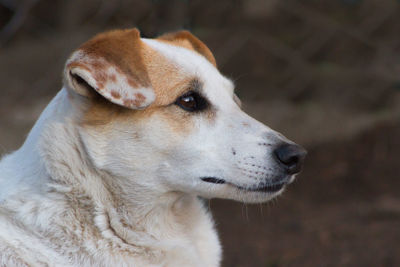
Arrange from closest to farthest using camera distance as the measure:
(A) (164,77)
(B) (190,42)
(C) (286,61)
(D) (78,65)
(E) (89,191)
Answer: (D) (78,65), (E) (89,191), (A) (164,77), (B) (190,42), (C) (286,61)

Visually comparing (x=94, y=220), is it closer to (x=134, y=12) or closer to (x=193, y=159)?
(x=193, y=159)

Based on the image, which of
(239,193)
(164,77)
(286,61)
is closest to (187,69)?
(164,77)

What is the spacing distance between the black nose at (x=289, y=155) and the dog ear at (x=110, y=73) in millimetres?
628

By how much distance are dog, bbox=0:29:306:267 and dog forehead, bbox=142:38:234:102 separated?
0.07 metres

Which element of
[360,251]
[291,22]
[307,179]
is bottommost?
[307,179]

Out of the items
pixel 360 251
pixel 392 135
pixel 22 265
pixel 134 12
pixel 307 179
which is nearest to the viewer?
pixel 22 265

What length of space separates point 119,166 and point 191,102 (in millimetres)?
467

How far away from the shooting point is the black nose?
2588 mm

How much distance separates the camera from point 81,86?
100 inches

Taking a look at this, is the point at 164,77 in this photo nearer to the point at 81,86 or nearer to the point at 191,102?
the point at 191,102

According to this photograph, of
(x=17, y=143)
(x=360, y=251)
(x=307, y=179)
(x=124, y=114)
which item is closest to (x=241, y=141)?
(x=124, y=114)

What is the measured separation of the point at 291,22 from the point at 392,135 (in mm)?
1988

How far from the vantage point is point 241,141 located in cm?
263

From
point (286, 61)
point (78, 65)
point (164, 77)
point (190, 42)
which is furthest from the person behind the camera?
point (286, 61)
